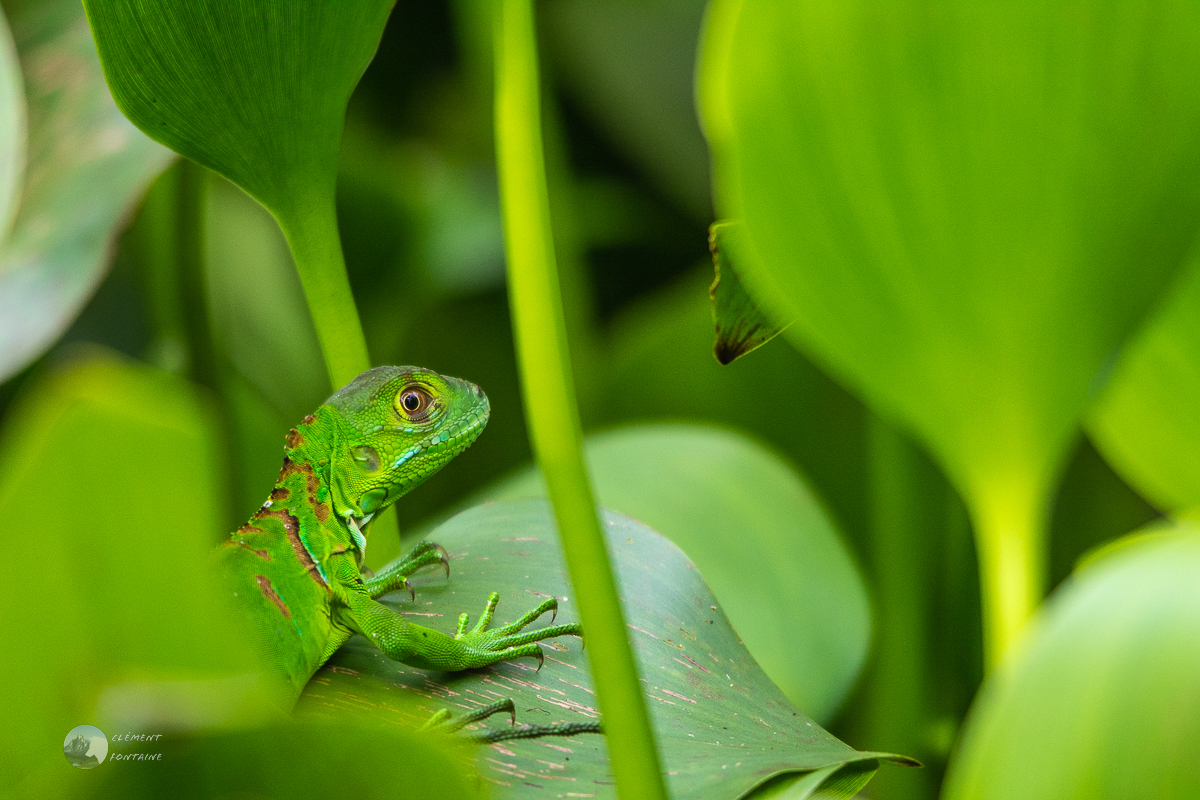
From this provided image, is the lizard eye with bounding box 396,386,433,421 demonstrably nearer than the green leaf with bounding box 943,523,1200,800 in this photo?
No

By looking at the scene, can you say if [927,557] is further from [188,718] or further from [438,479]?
[188,718]

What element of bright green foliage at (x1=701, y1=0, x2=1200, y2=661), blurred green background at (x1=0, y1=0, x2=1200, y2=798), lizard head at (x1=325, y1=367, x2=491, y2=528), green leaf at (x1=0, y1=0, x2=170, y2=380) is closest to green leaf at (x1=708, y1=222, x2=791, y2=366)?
bright green foliage at (x1=701, y1=0, x2=1200, y2=661)

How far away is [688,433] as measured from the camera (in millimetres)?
606

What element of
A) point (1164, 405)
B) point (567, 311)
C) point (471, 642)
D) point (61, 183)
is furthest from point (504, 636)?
point (567, 311)

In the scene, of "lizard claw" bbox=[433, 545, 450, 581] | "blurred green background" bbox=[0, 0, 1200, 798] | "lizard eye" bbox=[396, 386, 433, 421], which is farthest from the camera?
"blurred green background" bbox=[0, 0, 1200, 798]

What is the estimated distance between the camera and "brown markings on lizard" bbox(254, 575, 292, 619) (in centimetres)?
44

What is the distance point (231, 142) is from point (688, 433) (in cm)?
35

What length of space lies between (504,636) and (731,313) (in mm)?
154

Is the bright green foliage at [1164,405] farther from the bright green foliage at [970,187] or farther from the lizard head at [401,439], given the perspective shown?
the lizard head at [401,439]

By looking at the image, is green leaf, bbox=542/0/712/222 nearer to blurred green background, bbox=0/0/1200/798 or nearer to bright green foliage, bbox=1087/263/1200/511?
blurred green background, bbox=0/0/1200/798

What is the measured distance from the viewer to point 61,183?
58cm

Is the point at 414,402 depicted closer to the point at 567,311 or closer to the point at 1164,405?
the point at 1164,405

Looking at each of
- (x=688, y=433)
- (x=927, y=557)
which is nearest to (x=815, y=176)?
(x=688, y=433)

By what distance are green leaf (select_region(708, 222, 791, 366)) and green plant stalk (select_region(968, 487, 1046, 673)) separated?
7cm
